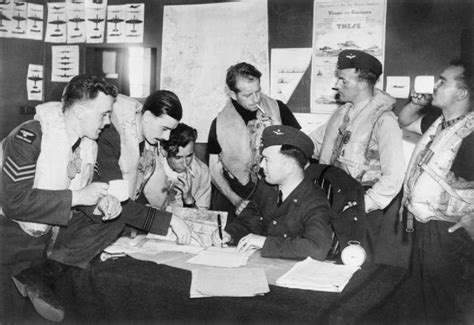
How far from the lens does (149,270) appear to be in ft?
7.23

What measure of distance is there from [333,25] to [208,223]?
2.08m

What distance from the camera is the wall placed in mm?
3740

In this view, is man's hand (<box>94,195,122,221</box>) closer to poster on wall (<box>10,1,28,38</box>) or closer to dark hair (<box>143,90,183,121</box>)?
dark hair (<box>143,90,183,121</box>)

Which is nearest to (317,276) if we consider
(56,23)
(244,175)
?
(244,175)

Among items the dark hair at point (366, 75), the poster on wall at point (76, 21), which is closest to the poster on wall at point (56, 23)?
the poster on wall at point (76, 21)

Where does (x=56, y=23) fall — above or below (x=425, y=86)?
above

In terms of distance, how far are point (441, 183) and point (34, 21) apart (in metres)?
3.99

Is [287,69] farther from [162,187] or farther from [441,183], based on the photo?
[441,183]

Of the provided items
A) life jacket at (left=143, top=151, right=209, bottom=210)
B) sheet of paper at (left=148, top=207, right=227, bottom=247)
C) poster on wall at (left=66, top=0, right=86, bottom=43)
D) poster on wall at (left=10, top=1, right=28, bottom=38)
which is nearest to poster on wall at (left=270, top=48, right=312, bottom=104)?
life jacket at (left=143, top=151, right=209, bottom=210)

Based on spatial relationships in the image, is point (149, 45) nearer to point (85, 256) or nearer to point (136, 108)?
point (136, 108)

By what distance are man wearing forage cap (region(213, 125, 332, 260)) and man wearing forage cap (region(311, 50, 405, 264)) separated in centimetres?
59

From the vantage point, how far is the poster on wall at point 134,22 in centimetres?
480

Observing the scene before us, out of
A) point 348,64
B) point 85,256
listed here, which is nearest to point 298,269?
point 85,256

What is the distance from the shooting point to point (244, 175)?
3.86 meters
